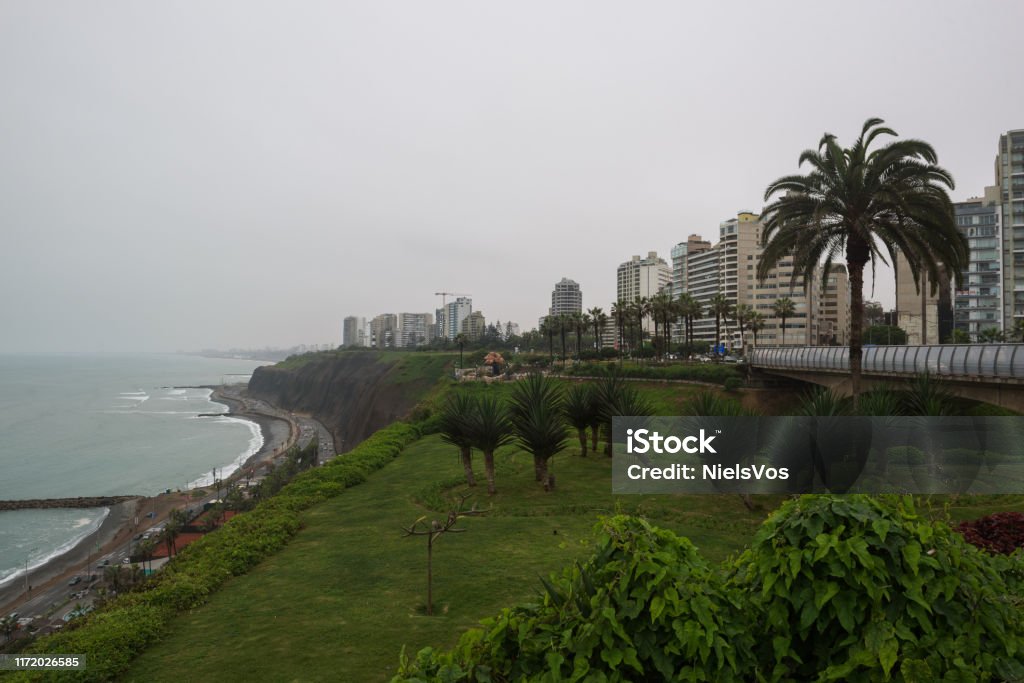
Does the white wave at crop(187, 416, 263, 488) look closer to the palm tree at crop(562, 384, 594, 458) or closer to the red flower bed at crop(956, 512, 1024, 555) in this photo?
the palm tree at crop(562, 384, 594, 458)

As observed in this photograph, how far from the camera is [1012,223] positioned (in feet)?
217

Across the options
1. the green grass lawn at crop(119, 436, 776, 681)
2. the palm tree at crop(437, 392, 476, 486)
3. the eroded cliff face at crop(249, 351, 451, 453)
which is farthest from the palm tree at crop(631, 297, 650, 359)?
the palm tree at crop(437, 392, 476, 486)

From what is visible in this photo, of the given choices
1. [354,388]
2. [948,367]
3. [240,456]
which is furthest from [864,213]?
[354,388]

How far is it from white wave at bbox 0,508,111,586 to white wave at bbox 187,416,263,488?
8.16m

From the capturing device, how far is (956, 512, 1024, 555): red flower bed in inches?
240

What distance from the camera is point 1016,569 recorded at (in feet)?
9.52

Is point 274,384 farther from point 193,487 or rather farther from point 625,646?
point 625,646

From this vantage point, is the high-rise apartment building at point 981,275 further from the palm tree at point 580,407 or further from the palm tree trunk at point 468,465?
the palm tree trunk at point 468,465

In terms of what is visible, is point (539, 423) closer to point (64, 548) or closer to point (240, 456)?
point (64, 548)

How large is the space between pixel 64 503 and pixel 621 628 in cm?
5429

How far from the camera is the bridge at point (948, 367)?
1772 cm

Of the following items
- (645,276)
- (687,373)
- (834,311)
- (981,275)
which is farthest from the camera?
(645,276)

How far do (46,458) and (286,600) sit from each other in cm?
7022

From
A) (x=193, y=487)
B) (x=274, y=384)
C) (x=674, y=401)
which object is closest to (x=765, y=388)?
(x=674, y=401)
